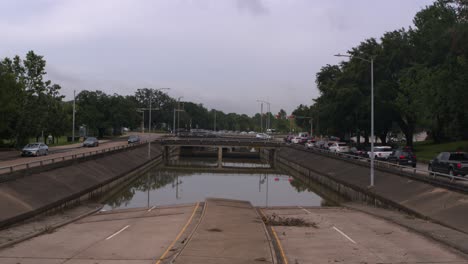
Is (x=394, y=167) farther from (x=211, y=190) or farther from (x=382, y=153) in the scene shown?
(x=211, y=190)

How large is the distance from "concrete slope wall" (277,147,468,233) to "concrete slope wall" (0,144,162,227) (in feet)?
81.2

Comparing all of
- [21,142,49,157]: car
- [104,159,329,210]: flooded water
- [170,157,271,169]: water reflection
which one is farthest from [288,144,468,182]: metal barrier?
[21,142,49,157]: car

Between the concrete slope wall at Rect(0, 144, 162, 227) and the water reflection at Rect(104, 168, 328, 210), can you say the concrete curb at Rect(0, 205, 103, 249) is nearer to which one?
the concrete slope wall at Rect(0, 144, 162, 227)

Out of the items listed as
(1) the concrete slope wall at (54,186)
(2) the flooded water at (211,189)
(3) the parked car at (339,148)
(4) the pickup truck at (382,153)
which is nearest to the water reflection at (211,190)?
(2) the flooded water at (211,189)

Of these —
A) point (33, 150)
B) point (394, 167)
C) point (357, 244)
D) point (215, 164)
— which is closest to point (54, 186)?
point (33, 150)

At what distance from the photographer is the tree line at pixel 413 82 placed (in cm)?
A: 5001

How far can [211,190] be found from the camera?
5544 cm

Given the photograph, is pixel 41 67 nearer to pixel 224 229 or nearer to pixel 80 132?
pixel 80 132

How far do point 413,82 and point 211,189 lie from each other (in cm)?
3230

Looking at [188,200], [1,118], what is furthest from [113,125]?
[188,200]

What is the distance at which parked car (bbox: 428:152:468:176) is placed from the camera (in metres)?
35.0

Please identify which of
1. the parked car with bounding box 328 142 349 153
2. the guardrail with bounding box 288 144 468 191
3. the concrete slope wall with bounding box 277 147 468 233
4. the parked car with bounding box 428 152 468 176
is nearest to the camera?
the concrete slope wall with bounding box 277 147 468 233

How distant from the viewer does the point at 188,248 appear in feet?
60.2

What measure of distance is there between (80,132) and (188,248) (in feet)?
344
